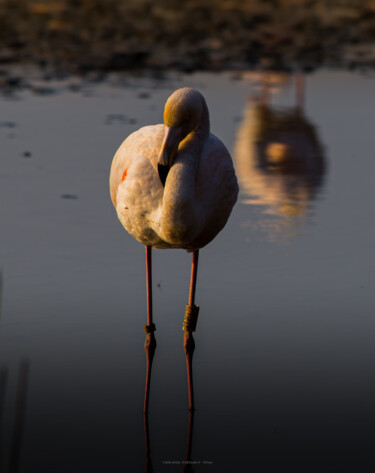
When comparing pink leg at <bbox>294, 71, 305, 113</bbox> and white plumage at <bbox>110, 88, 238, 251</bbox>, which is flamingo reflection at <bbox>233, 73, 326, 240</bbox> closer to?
pink leg at <bbox>294, 71, 305, 113</bbox>

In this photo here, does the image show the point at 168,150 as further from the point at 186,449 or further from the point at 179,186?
the point at 186,449

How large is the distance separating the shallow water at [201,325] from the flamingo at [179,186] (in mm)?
228

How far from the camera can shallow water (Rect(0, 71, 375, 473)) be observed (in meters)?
4.59

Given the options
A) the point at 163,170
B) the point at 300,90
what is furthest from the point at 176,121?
the point at 300,90

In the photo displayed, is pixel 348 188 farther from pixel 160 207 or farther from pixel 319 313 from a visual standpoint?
pixel 160 207

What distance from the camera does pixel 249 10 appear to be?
25328 millimetres

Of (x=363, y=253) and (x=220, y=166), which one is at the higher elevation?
(x=220, y=166)

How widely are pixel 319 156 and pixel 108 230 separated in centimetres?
344

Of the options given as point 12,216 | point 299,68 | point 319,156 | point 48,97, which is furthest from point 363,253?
point 299,68

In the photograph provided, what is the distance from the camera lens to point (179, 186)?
5.26 meters

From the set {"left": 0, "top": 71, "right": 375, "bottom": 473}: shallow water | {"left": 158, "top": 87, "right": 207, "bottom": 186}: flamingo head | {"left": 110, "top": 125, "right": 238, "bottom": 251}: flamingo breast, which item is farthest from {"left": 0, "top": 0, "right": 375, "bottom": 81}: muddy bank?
{"left": 158, "top": 87, "right": 207, "bottom": 186}: flamingo head

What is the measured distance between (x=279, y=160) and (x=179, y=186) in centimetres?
581

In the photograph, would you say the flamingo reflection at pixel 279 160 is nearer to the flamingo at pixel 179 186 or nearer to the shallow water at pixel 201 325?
the shallow water at pixel 201 325

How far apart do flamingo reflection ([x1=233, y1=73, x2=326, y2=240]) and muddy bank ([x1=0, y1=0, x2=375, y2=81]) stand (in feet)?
14.1
